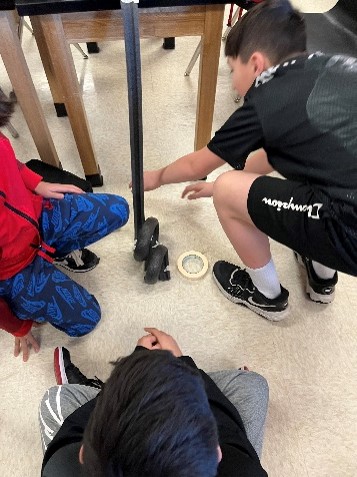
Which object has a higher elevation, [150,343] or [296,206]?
[296,206]

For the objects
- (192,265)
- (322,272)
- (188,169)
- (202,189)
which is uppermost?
(188,169)

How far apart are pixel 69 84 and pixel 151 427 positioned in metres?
0.99

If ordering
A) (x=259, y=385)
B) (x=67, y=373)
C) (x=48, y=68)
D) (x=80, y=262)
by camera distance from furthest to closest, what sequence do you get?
(x=48, y=68) < (x=80, y=262) < (x=67, y=373) < (x=259, y=385)

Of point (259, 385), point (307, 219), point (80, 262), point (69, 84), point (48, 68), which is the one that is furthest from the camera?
point (48, 68)

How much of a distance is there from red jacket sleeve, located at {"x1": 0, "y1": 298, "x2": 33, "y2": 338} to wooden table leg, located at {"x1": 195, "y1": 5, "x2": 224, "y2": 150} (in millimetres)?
826

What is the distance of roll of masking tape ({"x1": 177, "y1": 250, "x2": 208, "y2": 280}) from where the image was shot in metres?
1.23

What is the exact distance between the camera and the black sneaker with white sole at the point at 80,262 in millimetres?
1233

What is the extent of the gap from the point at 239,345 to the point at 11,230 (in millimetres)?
670

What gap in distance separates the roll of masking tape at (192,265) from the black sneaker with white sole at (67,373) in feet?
1.33

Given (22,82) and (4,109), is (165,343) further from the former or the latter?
(22,82)

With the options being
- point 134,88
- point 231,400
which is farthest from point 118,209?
point 231,400

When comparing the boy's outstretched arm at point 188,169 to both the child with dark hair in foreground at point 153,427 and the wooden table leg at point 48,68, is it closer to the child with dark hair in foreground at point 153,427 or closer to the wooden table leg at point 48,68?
the wooden table leg at point 48,68

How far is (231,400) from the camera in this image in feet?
2.81

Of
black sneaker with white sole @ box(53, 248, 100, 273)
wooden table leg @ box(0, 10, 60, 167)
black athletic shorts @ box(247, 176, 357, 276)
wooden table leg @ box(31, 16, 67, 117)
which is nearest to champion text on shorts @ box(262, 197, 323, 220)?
black athletic shorts @ box(247, 176, 357, 276)
